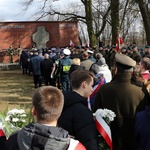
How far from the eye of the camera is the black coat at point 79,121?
2797mm

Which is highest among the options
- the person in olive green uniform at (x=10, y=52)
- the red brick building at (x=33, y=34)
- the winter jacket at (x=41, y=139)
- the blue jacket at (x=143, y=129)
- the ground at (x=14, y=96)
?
the red brick building at (x=33, y=34)

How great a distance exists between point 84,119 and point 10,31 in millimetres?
27175

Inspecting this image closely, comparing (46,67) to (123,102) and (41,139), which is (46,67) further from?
(41,139)

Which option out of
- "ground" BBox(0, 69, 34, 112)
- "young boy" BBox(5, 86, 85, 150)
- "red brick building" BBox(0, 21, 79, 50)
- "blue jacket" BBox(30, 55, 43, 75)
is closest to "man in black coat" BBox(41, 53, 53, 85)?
"blue jacket" BBox(30, 55, 43, 75)

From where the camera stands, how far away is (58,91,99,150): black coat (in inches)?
110

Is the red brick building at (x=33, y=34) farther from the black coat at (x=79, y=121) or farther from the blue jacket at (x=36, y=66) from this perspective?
the black coat at (x=79, y=121)

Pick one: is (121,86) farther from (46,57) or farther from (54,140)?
(46,57)

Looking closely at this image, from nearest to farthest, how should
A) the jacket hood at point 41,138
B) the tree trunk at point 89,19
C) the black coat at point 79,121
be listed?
the jacket hood at point 41,138 < the black coat at point 79,121 < the tree trunk at point 89,19

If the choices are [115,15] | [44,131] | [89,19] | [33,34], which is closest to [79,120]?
[44,131]

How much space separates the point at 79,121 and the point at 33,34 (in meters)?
27.1

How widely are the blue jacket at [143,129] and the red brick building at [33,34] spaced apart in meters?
26.8

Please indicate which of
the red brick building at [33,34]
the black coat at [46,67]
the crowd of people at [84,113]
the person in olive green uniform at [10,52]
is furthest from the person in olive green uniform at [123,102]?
the red brick building at [33,34]

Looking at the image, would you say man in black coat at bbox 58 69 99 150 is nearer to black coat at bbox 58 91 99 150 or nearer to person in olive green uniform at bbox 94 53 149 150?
black coat at bbox 58 91 99 150

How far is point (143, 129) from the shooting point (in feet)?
9.58
